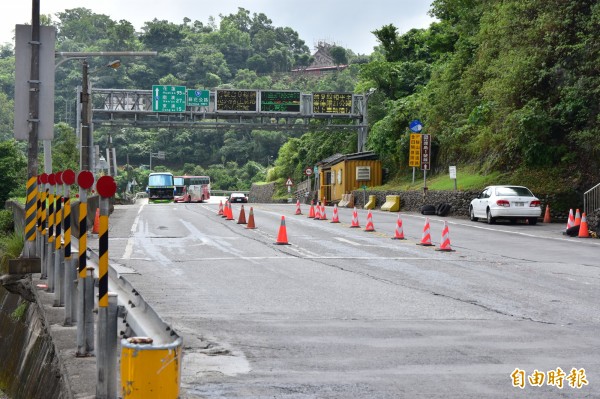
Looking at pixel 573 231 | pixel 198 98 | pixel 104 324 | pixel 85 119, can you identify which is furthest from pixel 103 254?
pixel 198 98

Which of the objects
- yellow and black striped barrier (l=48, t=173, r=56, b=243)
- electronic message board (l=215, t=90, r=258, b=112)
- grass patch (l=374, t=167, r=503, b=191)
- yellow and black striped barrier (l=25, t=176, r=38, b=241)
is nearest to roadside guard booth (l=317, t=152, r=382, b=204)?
grass patch (l=374, t=167, r=503, b=191)

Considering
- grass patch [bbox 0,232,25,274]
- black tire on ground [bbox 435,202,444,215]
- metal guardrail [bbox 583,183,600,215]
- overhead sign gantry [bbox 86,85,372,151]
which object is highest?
overhead sign gantry [bbox 86,85,372,151]

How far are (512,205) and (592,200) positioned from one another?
320 cm

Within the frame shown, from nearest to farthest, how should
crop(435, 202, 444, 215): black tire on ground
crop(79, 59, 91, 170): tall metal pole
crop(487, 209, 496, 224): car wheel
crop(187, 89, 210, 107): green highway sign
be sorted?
crop(487, 209, 496, 224): car wheel < crop(79, 59, 91, 170): tall metal pole < crop(435, 202, 444, 215): black tire on ground < crop(187, 89, 210, 107): green highway sign

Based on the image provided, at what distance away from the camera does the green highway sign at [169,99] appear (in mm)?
71312

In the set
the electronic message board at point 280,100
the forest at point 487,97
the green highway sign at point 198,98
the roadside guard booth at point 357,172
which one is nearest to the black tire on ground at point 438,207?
the forest at point 487,97

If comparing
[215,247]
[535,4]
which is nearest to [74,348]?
[215,247]

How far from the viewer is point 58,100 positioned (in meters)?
147

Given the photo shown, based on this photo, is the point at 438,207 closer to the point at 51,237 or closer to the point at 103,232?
the point at 51,237

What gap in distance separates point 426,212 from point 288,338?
33924 mm

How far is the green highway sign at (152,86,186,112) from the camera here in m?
71.3

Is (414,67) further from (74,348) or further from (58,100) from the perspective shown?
(58,100)

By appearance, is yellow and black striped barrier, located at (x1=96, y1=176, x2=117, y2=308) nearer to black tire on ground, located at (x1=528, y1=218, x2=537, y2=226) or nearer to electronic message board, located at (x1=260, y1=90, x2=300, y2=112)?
black tire on ground, located at (x1=528, y1=218, x2=537, y2=226)

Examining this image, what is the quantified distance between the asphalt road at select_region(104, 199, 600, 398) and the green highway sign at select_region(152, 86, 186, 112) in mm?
49310
